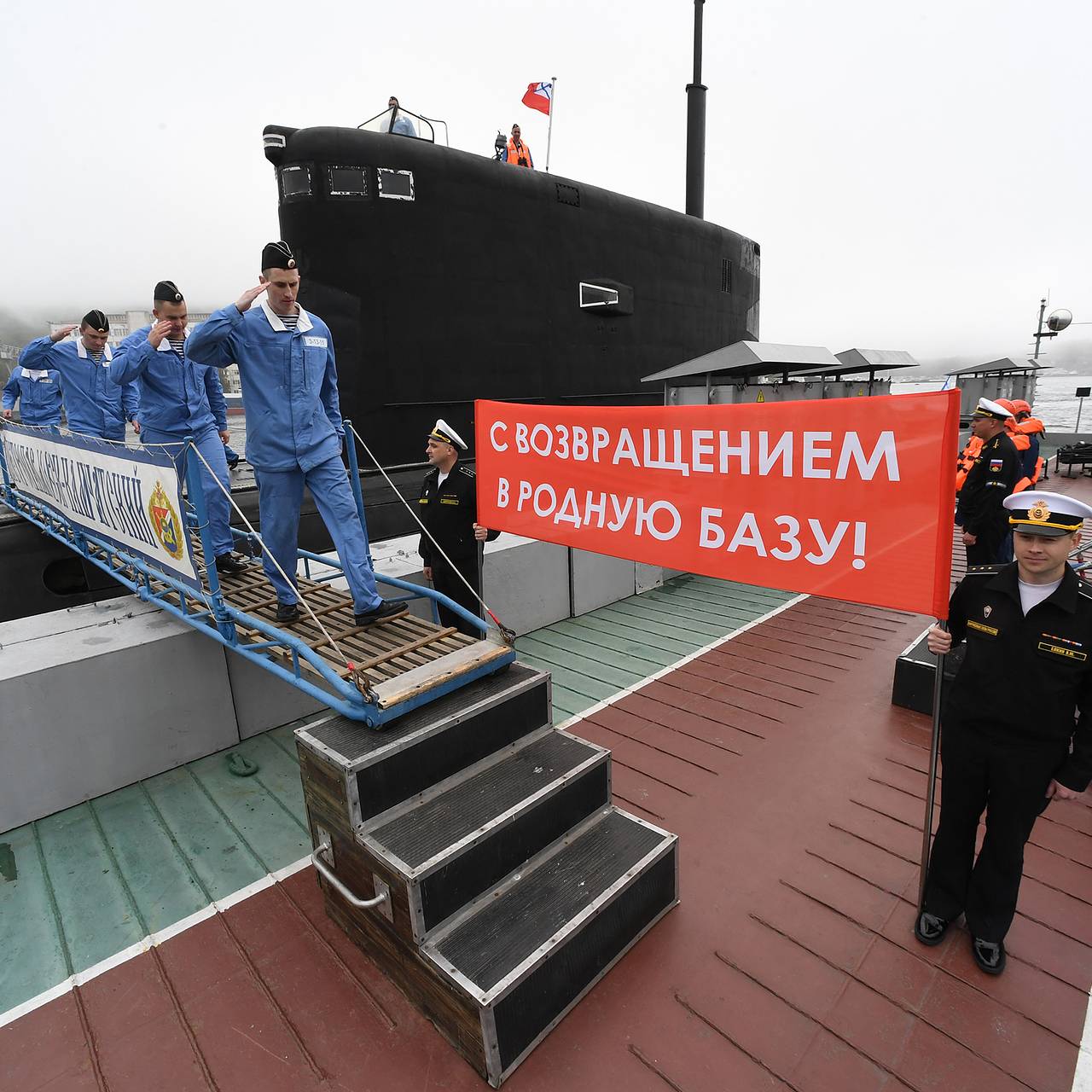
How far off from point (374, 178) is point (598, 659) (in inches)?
242

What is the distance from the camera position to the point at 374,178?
309 inches

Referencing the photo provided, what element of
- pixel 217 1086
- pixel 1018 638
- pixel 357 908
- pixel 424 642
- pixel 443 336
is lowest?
pixel 217 1086

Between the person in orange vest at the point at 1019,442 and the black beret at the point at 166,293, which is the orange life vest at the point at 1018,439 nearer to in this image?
the person in orange vest at the point at 1019,442

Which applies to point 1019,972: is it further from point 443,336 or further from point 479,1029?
point 443,336

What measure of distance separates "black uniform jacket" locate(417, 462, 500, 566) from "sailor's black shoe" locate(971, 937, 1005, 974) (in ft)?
11.9

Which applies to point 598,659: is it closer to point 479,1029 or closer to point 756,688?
point 756,688

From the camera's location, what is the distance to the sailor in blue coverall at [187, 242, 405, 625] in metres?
3.42

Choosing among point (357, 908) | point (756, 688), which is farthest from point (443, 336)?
point (357, 908)

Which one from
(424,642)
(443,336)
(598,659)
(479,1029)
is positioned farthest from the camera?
(443,336)

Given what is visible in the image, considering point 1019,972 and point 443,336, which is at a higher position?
point 443,336

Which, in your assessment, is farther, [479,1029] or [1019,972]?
[1019,972]

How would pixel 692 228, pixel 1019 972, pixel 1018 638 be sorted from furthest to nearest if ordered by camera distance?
pixel 692 228 < pixel 1019 972 < pixel 1018 638

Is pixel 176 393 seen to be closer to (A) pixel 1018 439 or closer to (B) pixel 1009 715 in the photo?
(B) pixel 1009 715

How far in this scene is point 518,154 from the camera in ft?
36.7
